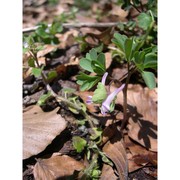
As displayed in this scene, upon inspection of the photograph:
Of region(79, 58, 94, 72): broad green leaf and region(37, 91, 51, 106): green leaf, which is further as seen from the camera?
region(37, 91, 51, 106): green leaf

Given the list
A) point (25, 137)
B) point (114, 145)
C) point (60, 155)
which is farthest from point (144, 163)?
point (25, 137)

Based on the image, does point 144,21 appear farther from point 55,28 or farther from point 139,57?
point 55,28

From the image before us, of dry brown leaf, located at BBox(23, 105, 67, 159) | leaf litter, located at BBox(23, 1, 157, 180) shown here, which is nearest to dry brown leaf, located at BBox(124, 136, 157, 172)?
leaf litter, located at BBox(23, 1, 157, 180)

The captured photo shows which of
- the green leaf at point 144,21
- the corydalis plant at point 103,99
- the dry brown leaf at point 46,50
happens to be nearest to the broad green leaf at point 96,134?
the corydalis plant at point 103,99

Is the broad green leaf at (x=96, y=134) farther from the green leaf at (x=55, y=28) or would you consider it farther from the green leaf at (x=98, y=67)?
the green leaf at (x=55, y=28)

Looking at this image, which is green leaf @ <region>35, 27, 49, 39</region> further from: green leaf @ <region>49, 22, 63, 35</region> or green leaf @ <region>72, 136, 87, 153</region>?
green leaf @ <region>72, 136, 87, 153</region>
